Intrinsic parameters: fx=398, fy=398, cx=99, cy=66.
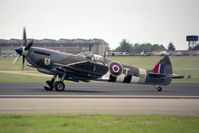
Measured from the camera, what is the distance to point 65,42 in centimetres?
10825

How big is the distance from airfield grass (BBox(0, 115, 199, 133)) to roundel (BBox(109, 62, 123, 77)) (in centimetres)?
1298

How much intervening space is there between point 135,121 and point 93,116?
5.81 ft

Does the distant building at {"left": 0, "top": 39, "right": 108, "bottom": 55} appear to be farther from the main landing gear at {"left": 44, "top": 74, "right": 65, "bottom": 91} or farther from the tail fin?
the main landing gear at {"left": 44, "top": 74, "right": 65, "bottom": 91}

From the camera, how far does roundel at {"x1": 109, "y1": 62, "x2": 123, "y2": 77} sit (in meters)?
27.9

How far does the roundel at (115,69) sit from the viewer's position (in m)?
27.9

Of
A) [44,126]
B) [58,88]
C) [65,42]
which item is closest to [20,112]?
[44,126]

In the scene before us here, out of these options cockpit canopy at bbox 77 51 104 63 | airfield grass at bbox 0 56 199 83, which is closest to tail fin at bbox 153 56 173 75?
cockpit canopy at bbox 77 51 104 63

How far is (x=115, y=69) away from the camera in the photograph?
91.8ft

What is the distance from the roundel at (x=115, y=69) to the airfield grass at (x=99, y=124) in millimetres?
12978

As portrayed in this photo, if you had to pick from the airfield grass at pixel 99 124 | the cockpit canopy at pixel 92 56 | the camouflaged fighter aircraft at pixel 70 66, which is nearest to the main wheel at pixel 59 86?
the camouflaged fighter aircraft at pixel 70 66

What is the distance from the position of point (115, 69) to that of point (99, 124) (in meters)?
15.0

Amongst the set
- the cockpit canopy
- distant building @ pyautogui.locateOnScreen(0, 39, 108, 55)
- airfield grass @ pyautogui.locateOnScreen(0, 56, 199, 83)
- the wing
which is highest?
distant building @ pyautogui.locateOnScreen(0, 39, 108, 55)

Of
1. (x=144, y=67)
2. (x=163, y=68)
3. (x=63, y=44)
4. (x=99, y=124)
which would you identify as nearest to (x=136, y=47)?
(x=63, y=44)

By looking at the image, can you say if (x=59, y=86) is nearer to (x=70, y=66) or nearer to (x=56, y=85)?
(x=56, y=85)
